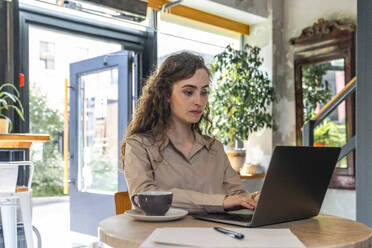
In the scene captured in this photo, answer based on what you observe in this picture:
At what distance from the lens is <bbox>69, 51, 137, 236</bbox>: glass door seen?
422 centimetres

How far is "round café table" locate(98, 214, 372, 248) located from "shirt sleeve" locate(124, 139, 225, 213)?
11cm

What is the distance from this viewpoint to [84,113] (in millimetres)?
4824

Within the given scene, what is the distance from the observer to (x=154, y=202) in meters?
1.09

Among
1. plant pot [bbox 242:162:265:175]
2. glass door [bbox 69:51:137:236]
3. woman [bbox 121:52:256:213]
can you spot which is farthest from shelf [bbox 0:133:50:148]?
plant pot [bbox 242:162:265:175]

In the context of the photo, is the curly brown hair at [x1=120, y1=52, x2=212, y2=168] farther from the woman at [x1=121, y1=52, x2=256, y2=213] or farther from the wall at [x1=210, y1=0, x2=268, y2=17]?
the wall at [x1=210, y1=0, x2=268, y2=17]

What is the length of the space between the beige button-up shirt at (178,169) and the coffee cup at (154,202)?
0.69ft

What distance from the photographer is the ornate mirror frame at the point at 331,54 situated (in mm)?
3885

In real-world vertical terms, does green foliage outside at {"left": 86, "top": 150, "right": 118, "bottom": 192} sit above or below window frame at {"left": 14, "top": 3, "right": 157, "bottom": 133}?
below

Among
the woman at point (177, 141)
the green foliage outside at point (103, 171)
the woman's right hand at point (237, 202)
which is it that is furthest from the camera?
the green foliage outside at point (103, 171)

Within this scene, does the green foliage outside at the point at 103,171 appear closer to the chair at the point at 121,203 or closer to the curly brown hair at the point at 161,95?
the curly brown hair at the point at 161,95

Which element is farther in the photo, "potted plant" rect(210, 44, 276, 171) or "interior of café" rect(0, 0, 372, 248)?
"potted plant" rect(210, 44, 276, 171)

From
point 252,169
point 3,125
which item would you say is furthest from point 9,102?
point 252,169

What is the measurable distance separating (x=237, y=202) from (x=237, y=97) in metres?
3.05

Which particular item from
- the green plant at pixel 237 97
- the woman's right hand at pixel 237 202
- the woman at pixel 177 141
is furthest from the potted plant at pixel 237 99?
the woman's right hand at pixel 237 202
